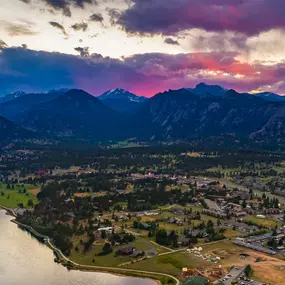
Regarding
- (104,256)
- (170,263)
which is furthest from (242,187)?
(104,256)

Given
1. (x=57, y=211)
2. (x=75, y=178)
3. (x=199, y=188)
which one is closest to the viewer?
(x=57, y=211)

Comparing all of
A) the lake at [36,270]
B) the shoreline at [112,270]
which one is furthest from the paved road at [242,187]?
the lake at [36,270]

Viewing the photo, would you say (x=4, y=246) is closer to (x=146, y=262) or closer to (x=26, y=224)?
(x=26, y=224)

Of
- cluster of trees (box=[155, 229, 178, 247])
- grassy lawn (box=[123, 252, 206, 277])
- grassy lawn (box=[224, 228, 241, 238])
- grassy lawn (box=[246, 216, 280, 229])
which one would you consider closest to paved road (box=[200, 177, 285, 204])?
grassy lawn (box=[246, 216, 280, 229])

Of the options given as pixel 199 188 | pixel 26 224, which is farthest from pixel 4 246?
pixel 199 188

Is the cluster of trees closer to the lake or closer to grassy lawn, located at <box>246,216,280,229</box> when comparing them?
the lake

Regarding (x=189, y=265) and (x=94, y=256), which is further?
(x=94, y=256)
